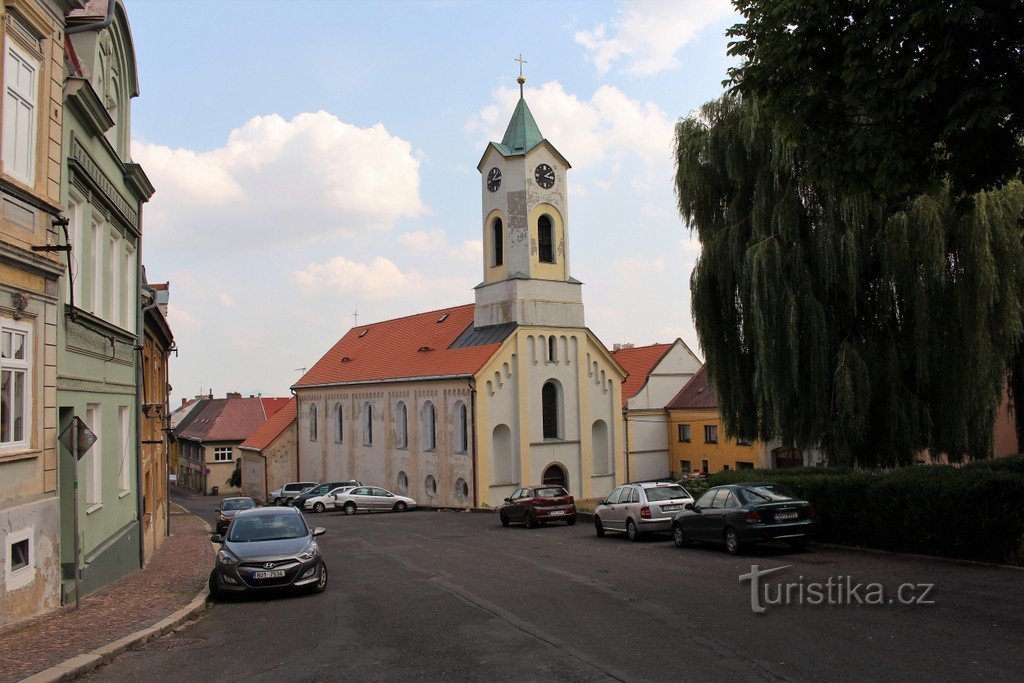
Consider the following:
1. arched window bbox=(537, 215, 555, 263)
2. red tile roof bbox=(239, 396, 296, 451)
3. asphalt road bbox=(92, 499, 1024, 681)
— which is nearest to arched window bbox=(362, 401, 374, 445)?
red tile roof bbox=(239, 396, 296, 451)

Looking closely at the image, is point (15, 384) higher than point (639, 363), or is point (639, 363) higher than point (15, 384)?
point (639, 363)

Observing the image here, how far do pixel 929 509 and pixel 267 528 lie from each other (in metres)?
11.0

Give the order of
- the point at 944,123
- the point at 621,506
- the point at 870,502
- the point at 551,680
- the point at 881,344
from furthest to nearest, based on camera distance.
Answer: the point at 621,506
the point at 881,344
the point at 870,502
the point at 944,123
the point at 551,680

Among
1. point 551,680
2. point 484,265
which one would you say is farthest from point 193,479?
point 551,680

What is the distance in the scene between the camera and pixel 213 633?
10.9 metres

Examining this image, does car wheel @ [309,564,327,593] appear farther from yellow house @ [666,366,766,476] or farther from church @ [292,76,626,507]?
yellow house @ [666,366,766,476]

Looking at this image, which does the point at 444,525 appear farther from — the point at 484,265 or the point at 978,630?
the point at 978,630

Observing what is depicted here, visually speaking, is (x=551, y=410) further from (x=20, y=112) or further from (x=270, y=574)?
(x=20, y=112)

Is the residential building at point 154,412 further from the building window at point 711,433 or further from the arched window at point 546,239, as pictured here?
the building window at point 711,433

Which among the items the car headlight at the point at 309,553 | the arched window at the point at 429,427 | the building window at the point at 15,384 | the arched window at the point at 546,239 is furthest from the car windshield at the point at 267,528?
the arched window at the point at 546,239

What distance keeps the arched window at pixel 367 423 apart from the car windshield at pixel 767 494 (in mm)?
37093

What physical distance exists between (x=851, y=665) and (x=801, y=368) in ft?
41.8

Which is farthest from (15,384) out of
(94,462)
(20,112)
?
(94,462)

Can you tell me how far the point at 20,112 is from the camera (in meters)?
10.8
